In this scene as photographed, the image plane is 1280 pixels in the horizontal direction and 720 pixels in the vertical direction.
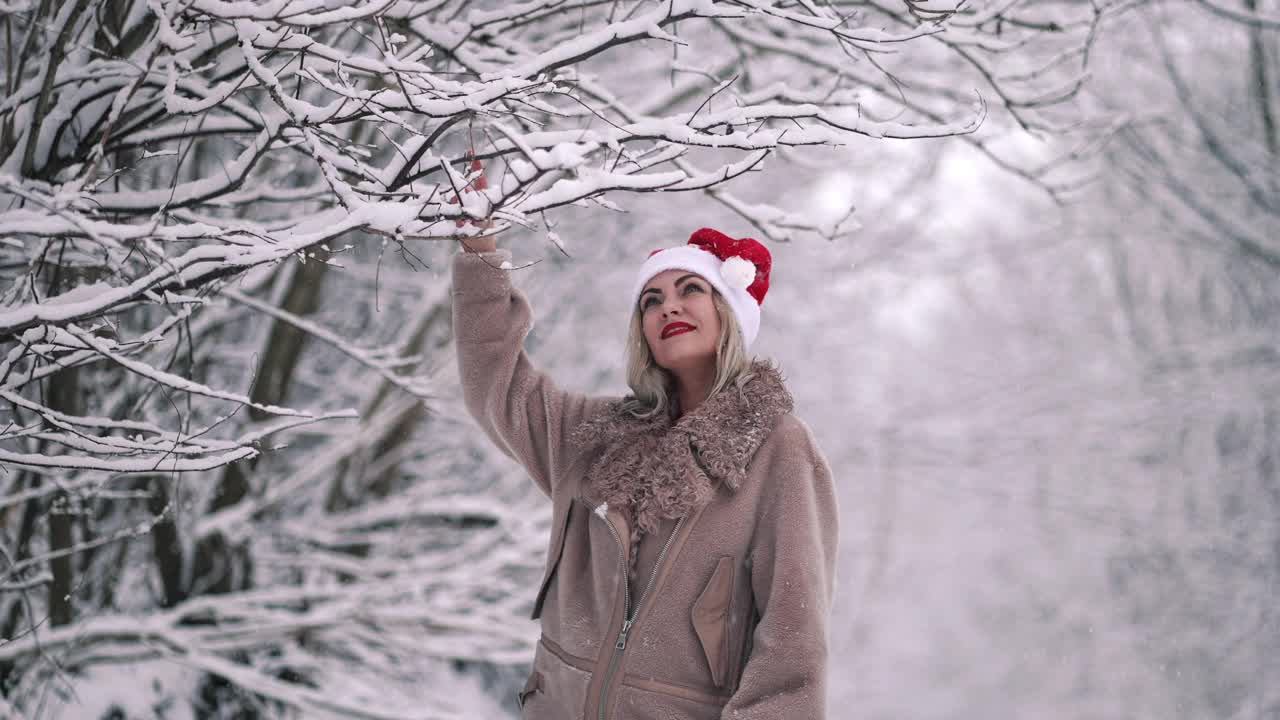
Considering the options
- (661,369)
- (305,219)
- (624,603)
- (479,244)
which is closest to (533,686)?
(624,603)

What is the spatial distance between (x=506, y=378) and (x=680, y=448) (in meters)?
0.38

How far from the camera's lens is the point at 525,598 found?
4.56 m

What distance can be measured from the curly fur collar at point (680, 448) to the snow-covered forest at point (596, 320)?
1.26ft

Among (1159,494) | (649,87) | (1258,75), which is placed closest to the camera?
(649,87)

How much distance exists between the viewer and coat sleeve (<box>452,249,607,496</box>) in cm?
190

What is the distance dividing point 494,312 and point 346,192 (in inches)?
21.4

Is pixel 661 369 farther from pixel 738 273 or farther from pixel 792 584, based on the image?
pixel 792 584

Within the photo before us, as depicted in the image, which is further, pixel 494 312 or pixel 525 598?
pixel 525 598

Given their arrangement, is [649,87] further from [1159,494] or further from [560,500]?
[1159,494]

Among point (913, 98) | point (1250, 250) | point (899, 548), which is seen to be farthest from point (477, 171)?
point (899, 548)

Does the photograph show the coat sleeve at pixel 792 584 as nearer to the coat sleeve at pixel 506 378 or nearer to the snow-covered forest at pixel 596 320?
the coat sleeve at pixel 506 378

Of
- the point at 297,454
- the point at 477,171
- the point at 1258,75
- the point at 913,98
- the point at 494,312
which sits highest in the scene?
the point at 1258,75

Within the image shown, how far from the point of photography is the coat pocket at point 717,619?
5.66ft

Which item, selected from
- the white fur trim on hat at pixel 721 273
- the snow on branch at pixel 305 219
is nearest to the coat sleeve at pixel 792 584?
the white fur trim on hat at pixel 721 273
